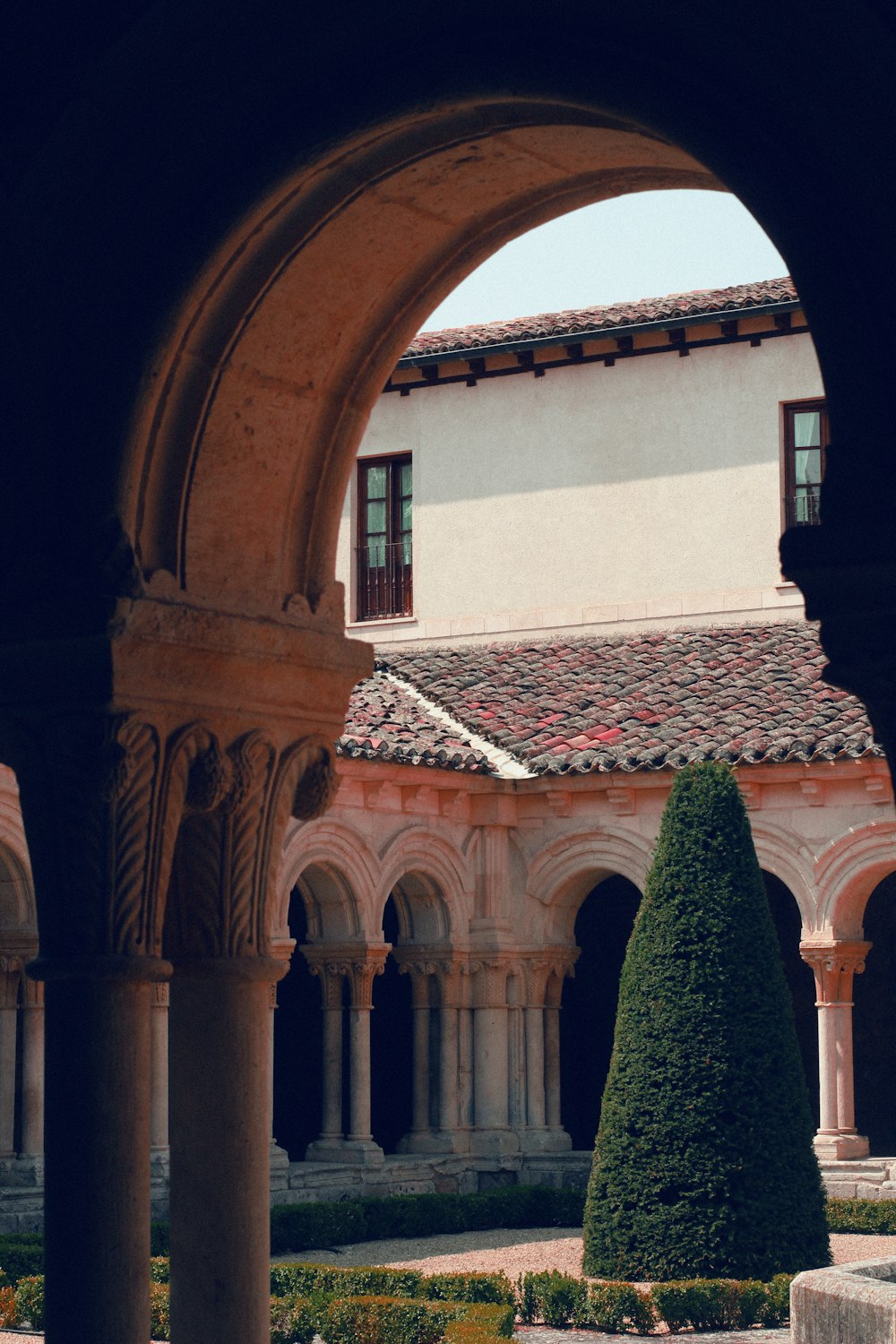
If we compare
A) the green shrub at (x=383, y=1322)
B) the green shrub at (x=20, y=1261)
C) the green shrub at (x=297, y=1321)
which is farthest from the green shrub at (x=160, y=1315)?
the green shrub at (x=20, y=1261)

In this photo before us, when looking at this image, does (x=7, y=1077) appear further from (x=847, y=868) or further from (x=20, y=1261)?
(x=847, y=868)

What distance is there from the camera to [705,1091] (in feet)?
46.8

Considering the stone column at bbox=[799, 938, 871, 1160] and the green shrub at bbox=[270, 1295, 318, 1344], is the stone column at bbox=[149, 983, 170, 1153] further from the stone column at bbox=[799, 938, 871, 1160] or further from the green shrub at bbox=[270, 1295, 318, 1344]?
the stone column at bbox=[799, 938, 871, 1160]

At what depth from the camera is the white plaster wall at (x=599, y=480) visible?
22156 mm

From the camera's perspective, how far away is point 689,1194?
14000 mm

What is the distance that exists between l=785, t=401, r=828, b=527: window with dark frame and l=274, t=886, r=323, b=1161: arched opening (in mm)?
Answer: 6252

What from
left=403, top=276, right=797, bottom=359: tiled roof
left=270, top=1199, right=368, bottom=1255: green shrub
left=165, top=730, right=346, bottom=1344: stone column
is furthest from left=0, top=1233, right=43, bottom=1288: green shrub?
left=403, top=276, right=797, bottom=359: tiled roof

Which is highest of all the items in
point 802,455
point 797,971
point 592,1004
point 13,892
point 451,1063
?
point 802,455

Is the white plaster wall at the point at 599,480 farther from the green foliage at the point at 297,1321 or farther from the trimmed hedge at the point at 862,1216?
the green foliage at the point at 297,1321

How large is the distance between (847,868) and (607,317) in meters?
6.80

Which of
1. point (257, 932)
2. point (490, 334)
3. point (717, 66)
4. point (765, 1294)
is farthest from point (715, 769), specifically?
point (717, 66)

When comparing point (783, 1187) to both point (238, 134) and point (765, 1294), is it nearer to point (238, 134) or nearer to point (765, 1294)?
point (765, 1294)

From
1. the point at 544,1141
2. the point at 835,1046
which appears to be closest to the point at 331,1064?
the point at 544,1141

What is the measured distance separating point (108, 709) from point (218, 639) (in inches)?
13.0
